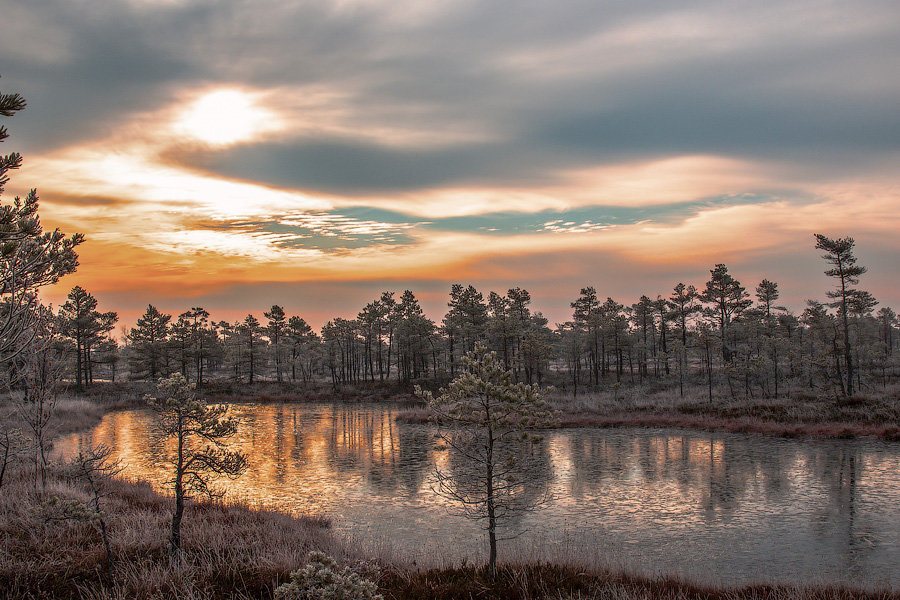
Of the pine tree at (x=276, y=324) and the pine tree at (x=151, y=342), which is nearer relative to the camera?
the pine tree at (x=151, y=342)

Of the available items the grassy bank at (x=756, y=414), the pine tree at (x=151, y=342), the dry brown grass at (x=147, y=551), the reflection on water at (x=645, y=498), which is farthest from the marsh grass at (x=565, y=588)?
the pine tree at (x=151, y=342)

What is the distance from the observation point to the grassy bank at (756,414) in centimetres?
3306

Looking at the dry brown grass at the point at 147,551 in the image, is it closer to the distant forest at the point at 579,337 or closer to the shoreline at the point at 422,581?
the shoreline at the point at 422,581

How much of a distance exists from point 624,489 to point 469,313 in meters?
56.5

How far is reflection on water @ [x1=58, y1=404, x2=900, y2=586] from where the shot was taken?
554 inches

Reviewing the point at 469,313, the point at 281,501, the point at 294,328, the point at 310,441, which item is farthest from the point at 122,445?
the point at 294,328

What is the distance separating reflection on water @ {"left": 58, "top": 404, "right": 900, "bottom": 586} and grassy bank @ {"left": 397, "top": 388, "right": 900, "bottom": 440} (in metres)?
2.43

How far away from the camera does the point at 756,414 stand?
3888 centimetres

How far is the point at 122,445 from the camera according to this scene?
3466 cm

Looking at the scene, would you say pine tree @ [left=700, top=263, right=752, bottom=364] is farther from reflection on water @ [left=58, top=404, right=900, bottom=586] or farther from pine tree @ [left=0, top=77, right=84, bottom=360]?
pine tree @ [left=0, top=77, right=84, bottom=360]

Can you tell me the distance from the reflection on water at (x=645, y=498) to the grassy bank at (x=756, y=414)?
2429 mm

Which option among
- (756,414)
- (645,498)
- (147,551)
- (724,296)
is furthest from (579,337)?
(147,551)

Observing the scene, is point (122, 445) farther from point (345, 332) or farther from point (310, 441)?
point (345, 332)

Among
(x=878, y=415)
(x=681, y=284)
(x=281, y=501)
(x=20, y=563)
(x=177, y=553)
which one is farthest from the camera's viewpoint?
(x=681, y=284)
